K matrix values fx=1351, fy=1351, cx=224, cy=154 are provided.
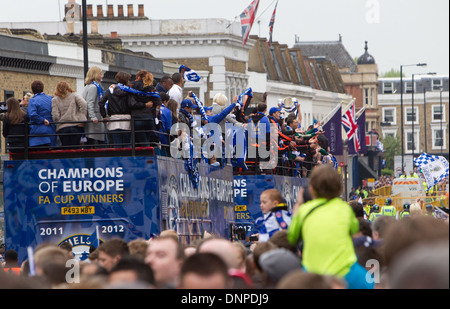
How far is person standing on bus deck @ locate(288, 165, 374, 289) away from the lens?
352 inches

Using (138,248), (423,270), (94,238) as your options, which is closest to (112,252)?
(138,248)

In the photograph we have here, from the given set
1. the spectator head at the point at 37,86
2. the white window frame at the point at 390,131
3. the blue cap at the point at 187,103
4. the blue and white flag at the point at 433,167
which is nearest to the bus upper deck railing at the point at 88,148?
the spectator head at the point at 37,86

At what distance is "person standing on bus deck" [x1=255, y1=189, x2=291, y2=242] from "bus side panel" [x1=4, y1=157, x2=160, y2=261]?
4.81 meters

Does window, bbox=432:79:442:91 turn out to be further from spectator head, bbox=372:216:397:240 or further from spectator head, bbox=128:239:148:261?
spectator head, bbox=128:239:148:261

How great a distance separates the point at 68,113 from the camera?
675 inches

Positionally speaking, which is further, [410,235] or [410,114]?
[410,114]

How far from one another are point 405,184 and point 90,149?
37.0 m

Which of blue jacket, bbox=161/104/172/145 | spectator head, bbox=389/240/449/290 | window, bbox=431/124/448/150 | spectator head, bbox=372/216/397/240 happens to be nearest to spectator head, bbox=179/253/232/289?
spectator head, bbox=389/240/449/290

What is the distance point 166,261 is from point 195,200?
945cm

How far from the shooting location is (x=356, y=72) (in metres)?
118

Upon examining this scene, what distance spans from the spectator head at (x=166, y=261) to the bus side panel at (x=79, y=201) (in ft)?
23.5

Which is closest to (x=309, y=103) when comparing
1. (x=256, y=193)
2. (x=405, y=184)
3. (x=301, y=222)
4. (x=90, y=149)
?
(x=405, y=184)

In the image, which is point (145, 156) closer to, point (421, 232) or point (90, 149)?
point (90, 149)

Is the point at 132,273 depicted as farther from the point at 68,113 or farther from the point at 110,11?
the point at 110,11
